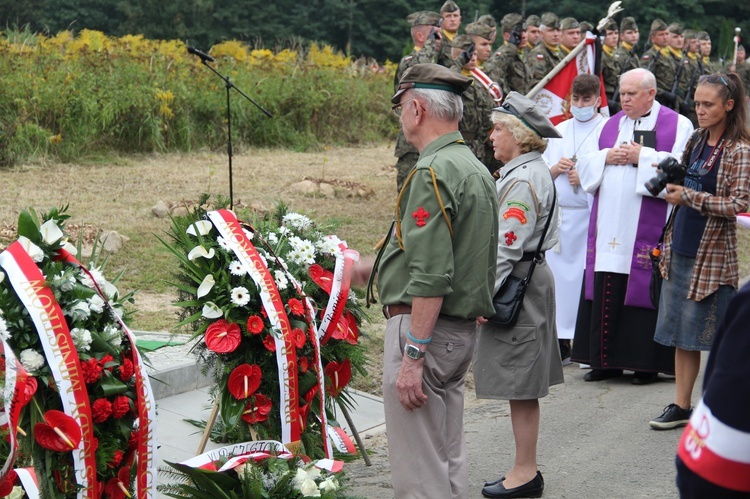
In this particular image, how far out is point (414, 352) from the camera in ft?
12.4

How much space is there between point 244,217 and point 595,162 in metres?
2.75

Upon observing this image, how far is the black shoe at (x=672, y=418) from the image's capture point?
19.4 feet

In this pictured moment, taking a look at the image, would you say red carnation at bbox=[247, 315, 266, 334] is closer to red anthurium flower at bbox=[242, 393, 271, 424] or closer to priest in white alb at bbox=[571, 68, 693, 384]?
red anthurium flower at bbox=[242, 393, 271, 424]

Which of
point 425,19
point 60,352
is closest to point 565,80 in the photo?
point 425,19

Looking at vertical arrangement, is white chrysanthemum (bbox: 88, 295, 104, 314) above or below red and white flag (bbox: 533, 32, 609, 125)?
below

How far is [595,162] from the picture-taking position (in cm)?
693

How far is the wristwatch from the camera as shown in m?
3.78

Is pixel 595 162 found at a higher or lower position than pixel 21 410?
higher

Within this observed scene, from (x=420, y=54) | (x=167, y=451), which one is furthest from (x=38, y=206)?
(x=167, y=451)

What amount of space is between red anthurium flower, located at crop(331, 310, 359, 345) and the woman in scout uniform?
2.25 feet

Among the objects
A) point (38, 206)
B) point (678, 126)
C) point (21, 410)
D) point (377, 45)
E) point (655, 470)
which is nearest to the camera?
point (21, 410)

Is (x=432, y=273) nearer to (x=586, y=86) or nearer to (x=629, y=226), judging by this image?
(x=629, y=226)

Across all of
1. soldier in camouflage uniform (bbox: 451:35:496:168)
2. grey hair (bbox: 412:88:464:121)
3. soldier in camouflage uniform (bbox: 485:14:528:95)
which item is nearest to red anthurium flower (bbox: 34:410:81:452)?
grey hair (bbox: 412:88:464:121)

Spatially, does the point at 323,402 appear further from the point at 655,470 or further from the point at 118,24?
the point at 118,24
